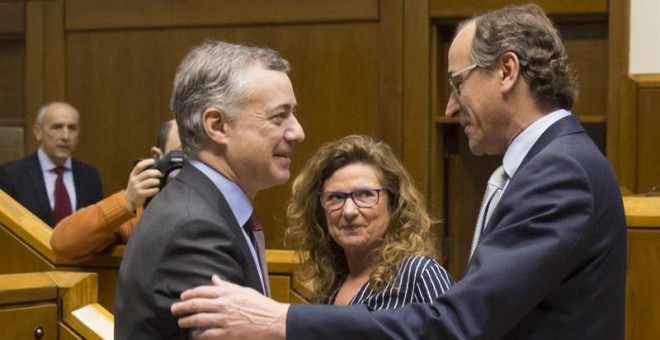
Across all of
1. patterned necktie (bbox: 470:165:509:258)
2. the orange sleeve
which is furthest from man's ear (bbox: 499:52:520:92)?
the orange sleeve

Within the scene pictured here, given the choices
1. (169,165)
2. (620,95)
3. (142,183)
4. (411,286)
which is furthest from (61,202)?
(411,286)

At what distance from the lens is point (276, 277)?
340 cm

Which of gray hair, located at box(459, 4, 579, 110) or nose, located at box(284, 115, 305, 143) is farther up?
gray hair, located at box(459, 4, 579, 110)

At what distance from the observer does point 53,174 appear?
16.6ft

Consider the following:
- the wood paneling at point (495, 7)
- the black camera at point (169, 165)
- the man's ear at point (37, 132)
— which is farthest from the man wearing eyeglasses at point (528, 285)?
the man's ear at point (37, 132)

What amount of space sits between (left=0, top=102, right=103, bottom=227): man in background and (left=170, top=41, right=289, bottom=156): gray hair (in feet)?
10.9

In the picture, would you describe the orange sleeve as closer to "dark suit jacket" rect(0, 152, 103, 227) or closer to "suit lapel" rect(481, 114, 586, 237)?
"dark suit jacket" rect(0, 152, 103, 227)

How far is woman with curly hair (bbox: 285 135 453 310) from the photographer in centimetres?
247

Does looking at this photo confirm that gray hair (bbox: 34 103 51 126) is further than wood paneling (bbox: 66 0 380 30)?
Yes

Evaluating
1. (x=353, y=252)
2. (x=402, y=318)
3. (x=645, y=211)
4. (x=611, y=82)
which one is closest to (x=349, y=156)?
(x=353, y=252)

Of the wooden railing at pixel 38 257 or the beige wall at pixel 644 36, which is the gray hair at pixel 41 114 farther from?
the beige wall at pixel 644 36

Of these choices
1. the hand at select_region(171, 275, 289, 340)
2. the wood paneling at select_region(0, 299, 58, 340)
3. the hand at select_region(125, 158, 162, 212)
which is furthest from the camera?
the hand at select_region(125, 158, 162, 212)

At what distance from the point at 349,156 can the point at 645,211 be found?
2.50ft

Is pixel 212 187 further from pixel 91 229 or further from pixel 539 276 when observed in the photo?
pixel 91 229
